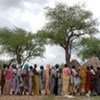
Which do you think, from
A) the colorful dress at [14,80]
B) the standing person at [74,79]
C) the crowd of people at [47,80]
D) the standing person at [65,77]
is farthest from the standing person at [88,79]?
the colorful dress at [14,80]

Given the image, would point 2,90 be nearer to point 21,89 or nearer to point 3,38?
point 21,89

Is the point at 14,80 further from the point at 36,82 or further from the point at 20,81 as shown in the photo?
the point at 36,82

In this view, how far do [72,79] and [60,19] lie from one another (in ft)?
138

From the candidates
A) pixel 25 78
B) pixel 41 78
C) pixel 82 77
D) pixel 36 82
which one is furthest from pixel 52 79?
pixel 82 77

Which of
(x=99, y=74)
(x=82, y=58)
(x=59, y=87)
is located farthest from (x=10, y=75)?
(x=82, y=58)

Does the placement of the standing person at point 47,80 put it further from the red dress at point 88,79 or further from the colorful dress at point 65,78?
the red dress at point 88,79

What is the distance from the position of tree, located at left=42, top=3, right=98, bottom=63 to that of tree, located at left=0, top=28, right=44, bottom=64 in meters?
5.52

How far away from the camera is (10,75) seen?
26922 millimetres

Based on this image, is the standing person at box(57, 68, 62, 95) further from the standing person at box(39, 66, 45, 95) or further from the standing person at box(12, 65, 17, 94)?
the standing person at box(12, 65, 17, 94)

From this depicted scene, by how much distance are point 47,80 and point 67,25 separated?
1580 inches

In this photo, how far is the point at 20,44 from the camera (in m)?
76.0

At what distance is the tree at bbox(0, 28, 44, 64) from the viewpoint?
7556 cm

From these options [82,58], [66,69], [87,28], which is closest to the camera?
[66,69]

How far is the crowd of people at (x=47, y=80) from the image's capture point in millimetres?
26953
